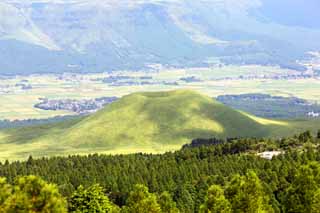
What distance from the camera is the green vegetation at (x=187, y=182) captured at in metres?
72.2

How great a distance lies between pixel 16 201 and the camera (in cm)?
4803

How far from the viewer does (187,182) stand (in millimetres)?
139000

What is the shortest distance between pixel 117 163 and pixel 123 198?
42157mm

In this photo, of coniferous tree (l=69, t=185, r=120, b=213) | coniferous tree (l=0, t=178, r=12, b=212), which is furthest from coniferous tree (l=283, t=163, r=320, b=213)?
coniferous tree (l=0, t=178, r=12, b=212)

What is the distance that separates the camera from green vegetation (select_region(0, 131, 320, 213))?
7225cm

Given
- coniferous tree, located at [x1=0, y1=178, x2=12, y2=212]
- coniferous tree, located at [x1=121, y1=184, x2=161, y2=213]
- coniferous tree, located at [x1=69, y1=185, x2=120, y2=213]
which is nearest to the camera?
coniferous tree, located at [x1=0, y1=178, x2=12, y2=212]

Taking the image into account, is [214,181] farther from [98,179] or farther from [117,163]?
[117,163]

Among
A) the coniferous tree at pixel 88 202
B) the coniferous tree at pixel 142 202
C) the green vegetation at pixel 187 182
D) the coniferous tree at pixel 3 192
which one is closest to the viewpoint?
the coniferous tree at pixel 3 192

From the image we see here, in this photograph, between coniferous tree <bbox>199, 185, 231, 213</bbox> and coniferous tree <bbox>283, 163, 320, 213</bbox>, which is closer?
coniferous tree <bbox>199, 185, 231, 213</bbox>

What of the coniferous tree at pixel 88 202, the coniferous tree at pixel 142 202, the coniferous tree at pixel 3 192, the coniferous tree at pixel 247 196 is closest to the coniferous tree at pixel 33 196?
the coniferous tree at pixel 3 192

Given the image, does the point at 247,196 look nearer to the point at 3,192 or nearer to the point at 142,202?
the point at 142,202

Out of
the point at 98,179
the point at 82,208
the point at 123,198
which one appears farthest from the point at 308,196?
the point at 98,179

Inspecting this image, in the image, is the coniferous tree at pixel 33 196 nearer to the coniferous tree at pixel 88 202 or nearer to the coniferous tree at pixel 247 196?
the coniferous tree at pixel 247 196

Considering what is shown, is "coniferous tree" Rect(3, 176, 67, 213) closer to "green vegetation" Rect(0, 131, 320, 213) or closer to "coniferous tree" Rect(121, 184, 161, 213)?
"green vegetation" Rect(0, 131, 320, 213)
